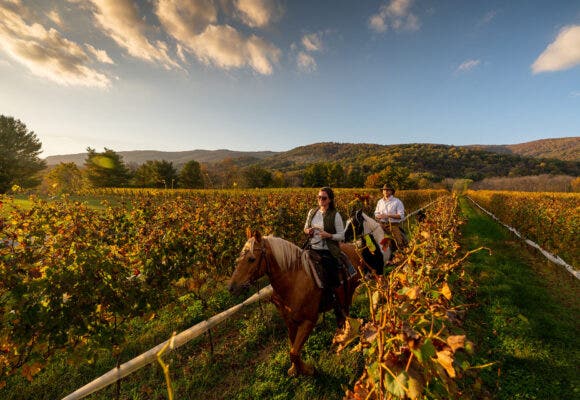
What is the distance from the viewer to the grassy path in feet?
12.4

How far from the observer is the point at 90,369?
4.05 metres

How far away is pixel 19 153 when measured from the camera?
41.4 metres

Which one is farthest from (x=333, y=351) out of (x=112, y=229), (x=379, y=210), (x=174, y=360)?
(x=112, y=229)

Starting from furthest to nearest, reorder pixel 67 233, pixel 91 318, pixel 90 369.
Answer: pixel 67 233 → pixel 90 369 → pixel 91 318

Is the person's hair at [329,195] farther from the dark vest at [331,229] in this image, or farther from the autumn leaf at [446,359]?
the autumn leaf at [446,359]

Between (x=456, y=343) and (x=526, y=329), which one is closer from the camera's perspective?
(x=456, y=343)

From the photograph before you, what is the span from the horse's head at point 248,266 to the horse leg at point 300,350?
3.55 ft

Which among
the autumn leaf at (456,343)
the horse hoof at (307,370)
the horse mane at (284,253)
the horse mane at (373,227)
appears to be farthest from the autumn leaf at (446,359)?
the horse mane at (373,227)

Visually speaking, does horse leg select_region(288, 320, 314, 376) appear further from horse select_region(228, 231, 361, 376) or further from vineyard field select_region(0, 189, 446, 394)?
vineyard field select_region(0, 189, 446, 394)

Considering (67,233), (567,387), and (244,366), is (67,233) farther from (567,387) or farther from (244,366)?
(567,387)

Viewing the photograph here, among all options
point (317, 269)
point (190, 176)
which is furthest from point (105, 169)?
point (317, 269)

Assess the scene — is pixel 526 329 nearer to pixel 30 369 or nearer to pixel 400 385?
pixel 400 385

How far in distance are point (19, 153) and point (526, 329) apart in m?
61.7

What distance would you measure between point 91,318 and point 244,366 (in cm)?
240
